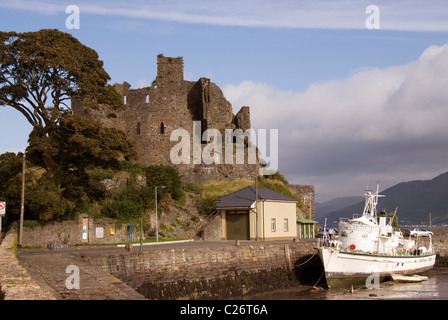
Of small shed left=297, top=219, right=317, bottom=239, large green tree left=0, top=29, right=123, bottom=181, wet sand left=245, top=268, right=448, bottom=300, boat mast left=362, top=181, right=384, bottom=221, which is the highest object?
large green tree left=0, top=29, right=123, bottom=181

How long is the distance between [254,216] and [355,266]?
38.5 feet

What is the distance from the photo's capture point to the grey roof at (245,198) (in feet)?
151

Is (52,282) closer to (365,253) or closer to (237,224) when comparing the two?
(365,253)

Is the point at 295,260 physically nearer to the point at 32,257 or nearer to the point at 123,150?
the point at 123,150

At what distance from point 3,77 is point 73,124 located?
5.48 m

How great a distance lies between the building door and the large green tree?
1503 cm

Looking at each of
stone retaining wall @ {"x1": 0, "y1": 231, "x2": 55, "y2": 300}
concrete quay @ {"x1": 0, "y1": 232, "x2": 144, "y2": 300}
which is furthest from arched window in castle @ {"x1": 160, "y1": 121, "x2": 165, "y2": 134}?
stone retaining wall @ {"x1": 0, "y1": 231, "x2": 55, "y2": 300}

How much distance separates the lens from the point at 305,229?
53.7 meters

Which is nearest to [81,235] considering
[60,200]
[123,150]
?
[60,200]

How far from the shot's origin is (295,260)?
3741 centimetres

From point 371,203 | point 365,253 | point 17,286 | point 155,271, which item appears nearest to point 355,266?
point 365,253

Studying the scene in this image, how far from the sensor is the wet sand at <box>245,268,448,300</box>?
3114 cm

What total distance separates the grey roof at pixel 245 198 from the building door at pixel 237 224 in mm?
688

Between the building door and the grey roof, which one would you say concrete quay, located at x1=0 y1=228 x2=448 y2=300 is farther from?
the grey roof
